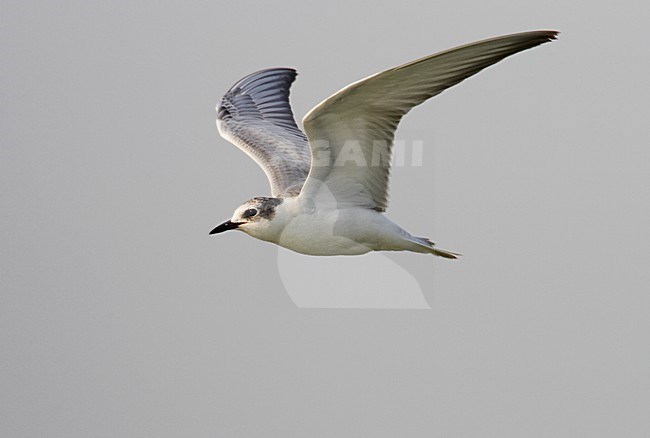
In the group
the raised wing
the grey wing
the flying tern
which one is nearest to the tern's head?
the flying tern

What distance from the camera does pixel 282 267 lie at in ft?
17.4

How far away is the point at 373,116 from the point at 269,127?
5.33 feet

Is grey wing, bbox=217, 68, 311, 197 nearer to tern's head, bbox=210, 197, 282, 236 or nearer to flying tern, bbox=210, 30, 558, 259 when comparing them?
flying tern, bbox=210, 30, 558, 259

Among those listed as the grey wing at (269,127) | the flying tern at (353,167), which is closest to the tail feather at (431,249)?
the flying tern at (353,167)

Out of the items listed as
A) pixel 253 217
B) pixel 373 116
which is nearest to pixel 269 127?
pixel 253 217

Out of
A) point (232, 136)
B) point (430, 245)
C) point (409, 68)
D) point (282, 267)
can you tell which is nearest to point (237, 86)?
point (232, 136)

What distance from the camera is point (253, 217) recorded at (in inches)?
191

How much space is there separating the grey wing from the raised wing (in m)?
0.36

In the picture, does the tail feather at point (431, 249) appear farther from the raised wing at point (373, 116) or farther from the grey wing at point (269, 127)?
the grey wing at point (269, 127)

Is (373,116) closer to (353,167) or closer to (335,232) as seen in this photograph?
(353,167)

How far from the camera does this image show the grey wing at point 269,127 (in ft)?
18.0

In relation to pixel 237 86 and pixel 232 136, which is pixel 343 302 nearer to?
pixel 232 136

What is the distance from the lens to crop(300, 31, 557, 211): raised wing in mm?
4113

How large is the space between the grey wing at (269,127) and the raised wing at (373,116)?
0.36m
